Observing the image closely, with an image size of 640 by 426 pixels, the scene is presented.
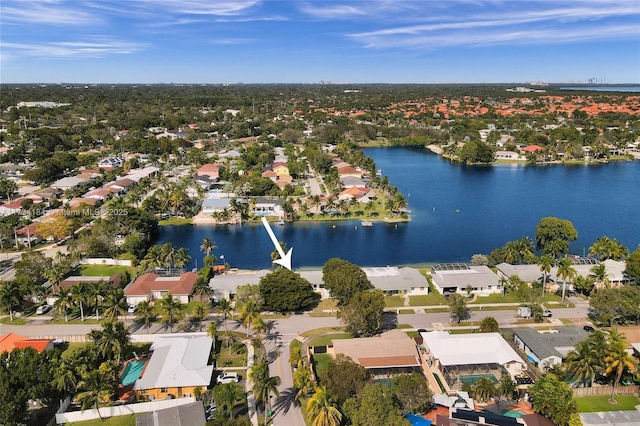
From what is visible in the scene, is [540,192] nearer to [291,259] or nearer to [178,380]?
[291,259]

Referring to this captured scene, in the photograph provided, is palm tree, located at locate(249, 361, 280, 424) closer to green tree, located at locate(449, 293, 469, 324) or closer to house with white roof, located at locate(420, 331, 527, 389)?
house with white roof, located at locate(420, 331, 527, 389)

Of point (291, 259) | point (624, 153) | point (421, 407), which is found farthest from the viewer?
point (624, 153)

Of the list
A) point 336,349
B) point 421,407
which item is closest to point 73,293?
point 336,349

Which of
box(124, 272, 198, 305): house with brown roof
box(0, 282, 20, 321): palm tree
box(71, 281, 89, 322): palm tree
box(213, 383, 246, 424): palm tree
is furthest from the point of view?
box(124, 272, 198, 305): house with brown roof

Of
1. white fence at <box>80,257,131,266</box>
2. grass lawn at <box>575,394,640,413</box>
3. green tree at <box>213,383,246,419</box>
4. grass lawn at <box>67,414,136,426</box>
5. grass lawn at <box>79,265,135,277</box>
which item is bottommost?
grass lawn at <box>575,394,640,413</box>

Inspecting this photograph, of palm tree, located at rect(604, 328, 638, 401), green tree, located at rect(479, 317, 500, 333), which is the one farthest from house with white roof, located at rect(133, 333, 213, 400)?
palm tree, located at rect(604, 328, 638, 401)

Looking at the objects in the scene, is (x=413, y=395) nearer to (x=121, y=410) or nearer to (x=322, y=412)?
(x=322, y=412)
